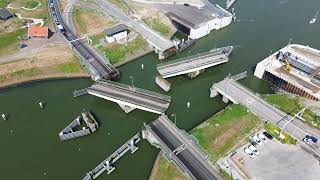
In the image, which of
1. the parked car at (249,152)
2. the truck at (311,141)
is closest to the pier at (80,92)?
the parked car at (249,152)

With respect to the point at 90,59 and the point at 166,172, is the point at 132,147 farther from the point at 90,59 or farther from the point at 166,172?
the point at 90,59

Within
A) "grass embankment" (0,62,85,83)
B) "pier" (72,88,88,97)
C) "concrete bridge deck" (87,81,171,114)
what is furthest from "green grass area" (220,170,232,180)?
"grass embankment" (0,62,85,83)

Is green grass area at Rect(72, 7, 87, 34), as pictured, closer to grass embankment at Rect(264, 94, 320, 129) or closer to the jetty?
the jetty

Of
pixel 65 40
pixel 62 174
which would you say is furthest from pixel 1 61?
pixel 62 174

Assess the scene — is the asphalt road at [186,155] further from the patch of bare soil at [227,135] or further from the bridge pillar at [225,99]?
the bridge pillar at [225,99]

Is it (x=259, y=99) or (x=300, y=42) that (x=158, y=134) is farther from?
(x=300, y=42)

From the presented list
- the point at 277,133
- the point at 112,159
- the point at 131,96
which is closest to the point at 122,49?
A: the point at 131,96
